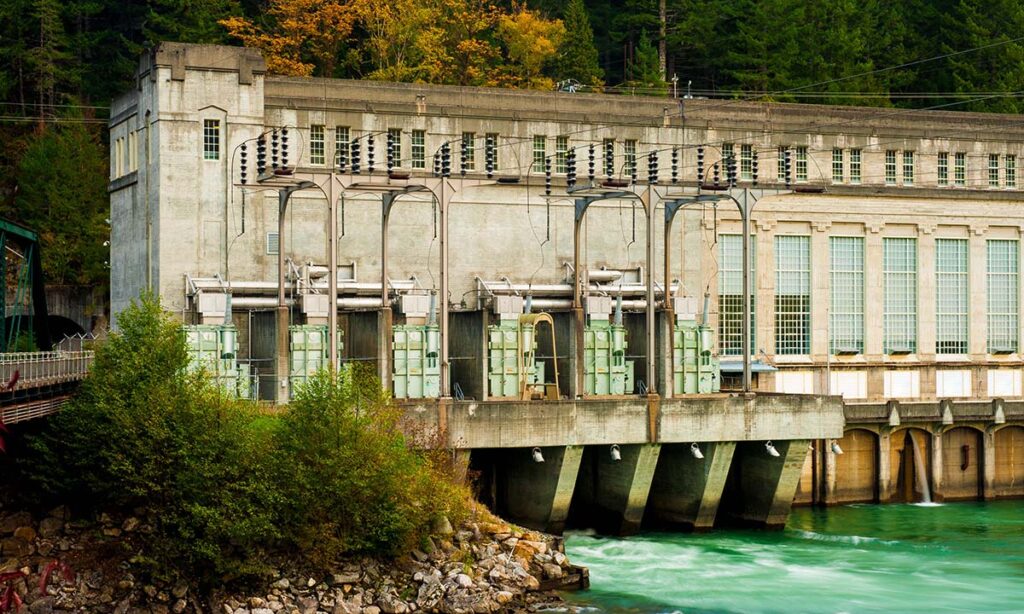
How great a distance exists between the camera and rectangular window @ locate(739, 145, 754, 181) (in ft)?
244

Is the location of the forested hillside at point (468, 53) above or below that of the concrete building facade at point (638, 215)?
above

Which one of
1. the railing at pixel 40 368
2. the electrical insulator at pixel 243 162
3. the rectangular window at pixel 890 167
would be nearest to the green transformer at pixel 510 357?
the electrical insulator at pixel 243 162

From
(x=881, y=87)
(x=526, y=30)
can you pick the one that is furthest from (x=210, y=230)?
(x=881, y=87)

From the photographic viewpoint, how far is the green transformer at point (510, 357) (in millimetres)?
59688

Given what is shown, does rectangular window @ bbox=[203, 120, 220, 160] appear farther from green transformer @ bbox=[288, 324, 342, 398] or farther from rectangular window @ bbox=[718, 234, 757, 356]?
rectangular window @ bbox=[718, 234, 757, 356]

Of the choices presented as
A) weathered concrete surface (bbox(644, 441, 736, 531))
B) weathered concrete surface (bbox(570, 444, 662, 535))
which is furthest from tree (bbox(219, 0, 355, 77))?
weathered concrete surface (bbox(644, 441, 736, 531))

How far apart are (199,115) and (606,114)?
61.2 feet

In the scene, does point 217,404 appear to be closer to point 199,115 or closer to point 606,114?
point 199,115

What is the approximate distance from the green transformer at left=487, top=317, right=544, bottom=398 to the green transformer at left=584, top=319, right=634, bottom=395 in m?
2.20

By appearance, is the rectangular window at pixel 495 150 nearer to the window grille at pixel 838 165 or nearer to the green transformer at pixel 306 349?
the green transformer at pixel 306 349

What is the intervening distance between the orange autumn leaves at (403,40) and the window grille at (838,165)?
2703 centimetres

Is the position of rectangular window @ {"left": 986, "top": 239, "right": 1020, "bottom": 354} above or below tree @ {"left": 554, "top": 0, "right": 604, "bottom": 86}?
below

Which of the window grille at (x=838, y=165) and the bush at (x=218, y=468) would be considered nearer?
the bush at (x=218, y=468)

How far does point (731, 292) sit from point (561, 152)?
414 inches
